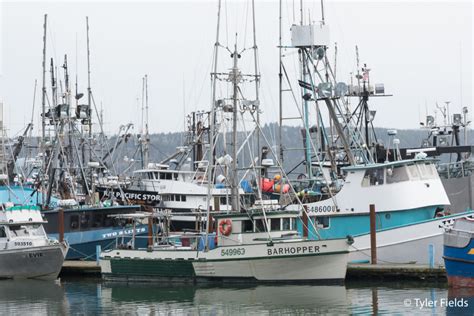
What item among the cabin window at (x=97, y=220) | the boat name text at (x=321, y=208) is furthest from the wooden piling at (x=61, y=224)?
the boat name text at (x=321, y=208)

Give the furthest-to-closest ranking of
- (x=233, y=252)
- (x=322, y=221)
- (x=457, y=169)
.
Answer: (x=457, y=169) < (x=322, y=221) < (x=233, y=252)

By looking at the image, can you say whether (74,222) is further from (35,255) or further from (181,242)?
(181,242)

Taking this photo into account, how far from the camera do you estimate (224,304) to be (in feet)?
92.6

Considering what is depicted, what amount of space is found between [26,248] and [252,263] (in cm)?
881

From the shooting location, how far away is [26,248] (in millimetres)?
35469

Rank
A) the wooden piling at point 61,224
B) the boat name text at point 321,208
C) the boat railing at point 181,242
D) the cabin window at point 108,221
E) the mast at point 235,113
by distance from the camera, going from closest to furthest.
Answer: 1. the boat railing at point 181,242
2. the mast at point 235,113
3. the boat name text at point 321,208
4. the wooden piling at point 61,224
5. the cabin window at point 108,221

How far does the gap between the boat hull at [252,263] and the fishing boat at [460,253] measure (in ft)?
11.5

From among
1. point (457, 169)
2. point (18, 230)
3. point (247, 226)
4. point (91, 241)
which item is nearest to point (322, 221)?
Answer: point (247, 226)

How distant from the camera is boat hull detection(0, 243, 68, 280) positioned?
35.4 meters

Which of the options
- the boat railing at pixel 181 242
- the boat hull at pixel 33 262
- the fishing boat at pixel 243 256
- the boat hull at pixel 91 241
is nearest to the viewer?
the fishing boat at pixel 243 256

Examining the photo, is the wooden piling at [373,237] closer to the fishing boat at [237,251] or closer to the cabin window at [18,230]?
the fishing boat at [237,251]

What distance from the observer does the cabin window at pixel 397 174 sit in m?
35.0

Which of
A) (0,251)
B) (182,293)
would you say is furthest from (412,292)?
(0,251)

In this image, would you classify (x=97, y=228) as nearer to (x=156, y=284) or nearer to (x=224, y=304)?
(x=156, y=284)
